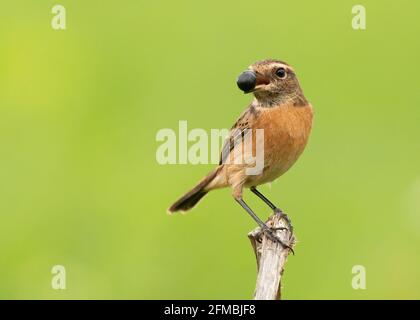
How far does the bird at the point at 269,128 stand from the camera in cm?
1155

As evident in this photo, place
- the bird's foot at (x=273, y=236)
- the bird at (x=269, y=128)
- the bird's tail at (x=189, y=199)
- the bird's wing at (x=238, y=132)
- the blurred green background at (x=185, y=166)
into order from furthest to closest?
the blurred green background at (x=185, y=166) → the bird's tail at (x=189, y=199) → the bird's wing at (x=238, y=132) → the bird at (x=269, y=128) → the bird's foot at (x=273, y=236)

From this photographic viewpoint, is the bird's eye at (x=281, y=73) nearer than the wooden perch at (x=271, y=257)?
No

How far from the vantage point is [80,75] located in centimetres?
1888

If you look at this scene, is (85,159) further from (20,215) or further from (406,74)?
(406,74)

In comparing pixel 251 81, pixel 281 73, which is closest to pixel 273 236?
pixel 251 81

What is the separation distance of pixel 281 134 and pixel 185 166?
19.5 feet

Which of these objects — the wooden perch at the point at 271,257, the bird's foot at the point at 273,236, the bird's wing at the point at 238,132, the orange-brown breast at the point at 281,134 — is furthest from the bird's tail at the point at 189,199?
the bird's foot at the point at 273,236

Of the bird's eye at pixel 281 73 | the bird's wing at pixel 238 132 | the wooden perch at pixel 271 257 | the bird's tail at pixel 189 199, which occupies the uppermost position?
the bird's eye at pixel 281 73

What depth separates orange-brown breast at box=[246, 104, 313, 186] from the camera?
11.6 m

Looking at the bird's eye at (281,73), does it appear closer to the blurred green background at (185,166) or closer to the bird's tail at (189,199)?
the bird's tail at (189,199)

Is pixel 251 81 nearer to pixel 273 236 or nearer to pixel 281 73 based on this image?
pixel 281 73

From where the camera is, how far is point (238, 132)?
39.5ft

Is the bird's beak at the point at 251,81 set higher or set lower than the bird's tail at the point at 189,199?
higher

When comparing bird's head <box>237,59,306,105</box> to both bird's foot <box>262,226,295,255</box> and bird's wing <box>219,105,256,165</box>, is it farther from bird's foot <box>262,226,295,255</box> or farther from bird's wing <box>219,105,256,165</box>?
bird's foot <box>262,226,295,255</box>
